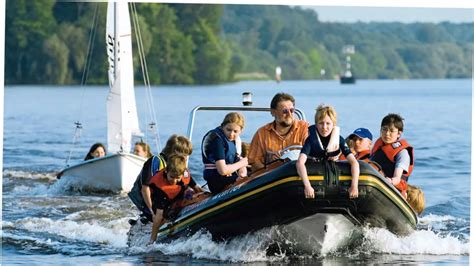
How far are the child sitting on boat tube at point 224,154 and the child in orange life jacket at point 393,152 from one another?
1120mm

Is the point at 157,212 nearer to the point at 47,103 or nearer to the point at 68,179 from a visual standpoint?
the point at 68,179

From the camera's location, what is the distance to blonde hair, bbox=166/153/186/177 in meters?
9.85

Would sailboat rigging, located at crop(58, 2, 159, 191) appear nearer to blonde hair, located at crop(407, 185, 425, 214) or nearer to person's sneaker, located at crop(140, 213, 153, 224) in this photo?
person's sneaker, located at crop(140, 213, 153, 224)

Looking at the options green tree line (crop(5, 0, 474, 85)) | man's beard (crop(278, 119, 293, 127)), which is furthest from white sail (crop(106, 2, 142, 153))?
man's beard (crop(278, 119, 293, 127))

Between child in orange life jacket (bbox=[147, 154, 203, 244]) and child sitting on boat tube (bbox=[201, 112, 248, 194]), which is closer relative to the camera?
child sitting on boat tube (bbox=[201, 112, 248, 194])

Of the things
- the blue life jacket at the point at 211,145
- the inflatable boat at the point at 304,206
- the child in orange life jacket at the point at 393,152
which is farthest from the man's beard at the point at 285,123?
the child in orange life jacket at the point at 393,152

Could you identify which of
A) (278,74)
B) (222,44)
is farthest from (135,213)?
(278,74)

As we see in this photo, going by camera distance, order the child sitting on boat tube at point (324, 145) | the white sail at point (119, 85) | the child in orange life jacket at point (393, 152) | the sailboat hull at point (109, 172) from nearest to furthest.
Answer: the child sitting on boat tube at point (324, 145), the child in orange life jacket at point (393, 152), the sailboat hull at point (109, 172), the white sail at point (119, 85)

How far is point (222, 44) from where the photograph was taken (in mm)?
67250

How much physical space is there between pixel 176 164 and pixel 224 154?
368 mm

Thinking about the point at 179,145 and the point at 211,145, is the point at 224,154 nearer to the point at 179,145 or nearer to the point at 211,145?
the point at 211,145

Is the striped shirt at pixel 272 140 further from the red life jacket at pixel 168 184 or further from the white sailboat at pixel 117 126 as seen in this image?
the white sailboat at pixel 117 126

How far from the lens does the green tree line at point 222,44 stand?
5147 cm

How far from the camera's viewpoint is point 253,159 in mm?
9648
